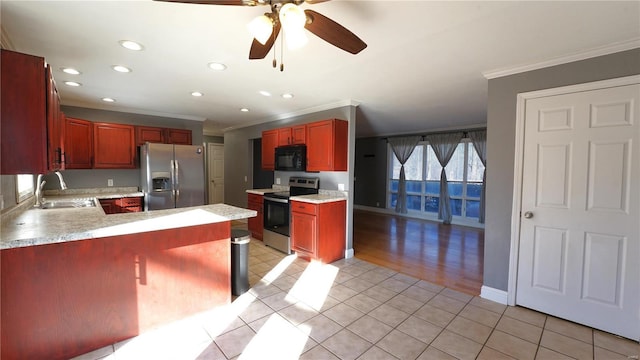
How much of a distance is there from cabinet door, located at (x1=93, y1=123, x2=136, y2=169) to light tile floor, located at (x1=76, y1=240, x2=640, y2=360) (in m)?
3.27

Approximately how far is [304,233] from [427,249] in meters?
2.14

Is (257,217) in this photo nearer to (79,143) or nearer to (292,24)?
(79,143)

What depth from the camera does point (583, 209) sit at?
7.28 feet

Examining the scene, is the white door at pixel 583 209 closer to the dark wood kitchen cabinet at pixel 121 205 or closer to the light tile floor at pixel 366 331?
the light tile floor at pixel 366 331

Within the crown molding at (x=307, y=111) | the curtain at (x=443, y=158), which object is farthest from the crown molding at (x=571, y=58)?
the curtain at (x=443, y=158)

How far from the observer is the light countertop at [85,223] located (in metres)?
1.61

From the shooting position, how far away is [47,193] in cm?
389

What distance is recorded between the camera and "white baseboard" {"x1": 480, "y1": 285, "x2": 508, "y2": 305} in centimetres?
259

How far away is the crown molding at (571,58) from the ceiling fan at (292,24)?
1770mm

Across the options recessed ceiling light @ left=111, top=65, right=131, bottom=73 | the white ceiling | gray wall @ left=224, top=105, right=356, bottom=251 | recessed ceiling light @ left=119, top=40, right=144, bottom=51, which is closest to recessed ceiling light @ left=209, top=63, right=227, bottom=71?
the white ceiling

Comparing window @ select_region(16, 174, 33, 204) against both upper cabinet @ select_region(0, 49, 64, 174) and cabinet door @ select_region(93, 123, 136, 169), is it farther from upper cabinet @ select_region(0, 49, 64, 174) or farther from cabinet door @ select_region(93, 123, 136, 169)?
upper cabinet @ select_region(0, 49, 64, 174)

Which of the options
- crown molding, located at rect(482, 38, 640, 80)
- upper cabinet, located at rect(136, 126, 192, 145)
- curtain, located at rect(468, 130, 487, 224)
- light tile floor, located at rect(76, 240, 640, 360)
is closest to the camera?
light tile floor, located at rect(76, 240, 640, 360)

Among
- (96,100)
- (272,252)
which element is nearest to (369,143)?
(272,252)

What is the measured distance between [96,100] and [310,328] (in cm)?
443
